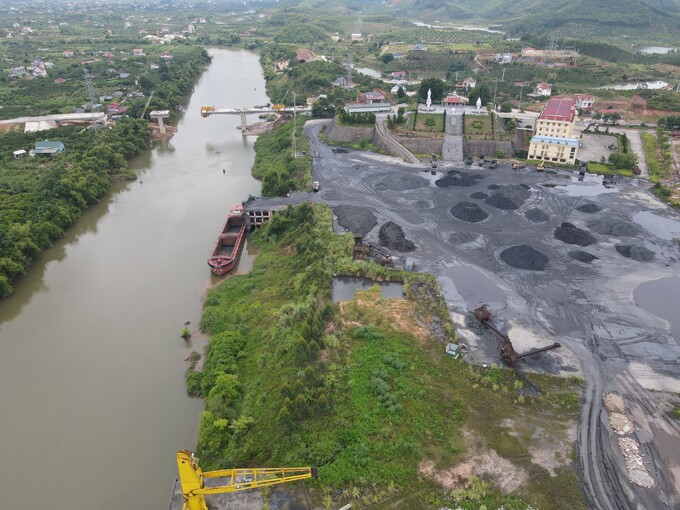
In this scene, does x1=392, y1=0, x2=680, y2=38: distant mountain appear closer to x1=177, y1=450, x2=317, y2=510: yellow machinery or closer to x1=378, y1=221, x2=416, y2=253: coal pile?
x1=378, y1=221, x2=416, y2=253: coal pile

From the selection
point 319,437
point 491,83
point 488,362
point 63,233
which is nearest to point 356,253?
point 488,362

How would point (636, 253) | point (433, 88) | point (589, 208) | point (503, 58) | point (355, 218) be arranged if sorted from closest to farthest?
point (636, 253) < point (355, 218) < point (589, 208) < point (433, 88) < point (503, 58)

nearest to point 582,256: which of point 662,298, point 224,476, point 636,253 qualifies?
point 636,253

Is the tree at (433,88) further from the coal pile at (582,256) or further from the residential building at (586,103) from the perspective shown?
the coal pile at (582,256)

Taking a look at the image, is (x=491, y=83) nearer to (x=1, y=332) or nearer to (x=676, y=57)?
(x=676, y=57)

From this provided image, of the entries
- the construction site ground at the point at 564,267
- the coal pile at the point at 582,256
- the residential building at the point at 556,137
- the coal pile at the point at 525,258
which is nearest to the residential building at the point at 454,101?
the residential building at the point at 556,137

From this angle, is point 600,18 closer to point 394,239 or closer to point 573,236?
point 573,236

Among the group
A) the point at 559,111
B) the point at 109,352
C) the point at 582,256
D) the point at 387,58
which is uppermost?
the point at 559,111
